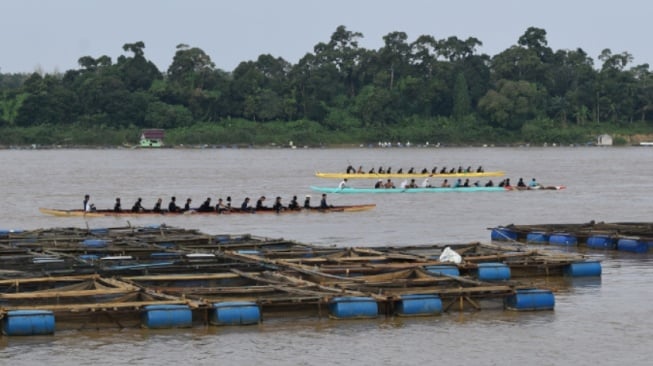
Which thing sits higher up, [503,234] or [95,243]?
[95,243]

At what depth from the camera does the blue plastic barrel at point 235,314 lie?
24.1 meters

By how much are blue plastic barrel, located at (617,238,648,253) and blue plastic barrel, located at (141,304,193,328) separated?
17218 millimetres

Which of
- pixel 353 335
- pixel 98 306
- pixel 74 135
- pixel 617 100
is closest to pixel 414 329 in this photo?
pixel 353 335

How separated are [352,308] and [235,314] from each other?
89.4 inches

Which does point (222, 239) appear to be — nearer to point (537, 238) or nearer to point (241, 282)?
point (537, 238)

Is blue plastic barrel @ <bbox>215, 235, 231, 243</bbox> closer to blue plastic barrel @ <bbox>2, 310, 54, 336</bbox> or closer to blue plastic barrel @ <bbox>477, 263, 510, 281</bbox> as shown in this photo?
blue plastic barrel @ <bbox>477, 263, 510, 281</bbox>

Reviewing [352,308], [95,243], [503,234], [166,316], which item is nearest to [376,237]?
[503,234]

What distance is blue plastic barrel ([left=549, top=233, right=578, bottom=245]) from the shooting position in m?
39.2

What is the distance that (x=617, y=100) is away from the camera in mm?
173000

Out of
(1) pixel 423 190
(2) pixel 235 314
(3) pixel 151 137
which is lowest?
(2) pixel 235 314

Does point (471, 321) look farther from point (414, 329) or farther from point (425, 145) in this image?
point (425, 145)

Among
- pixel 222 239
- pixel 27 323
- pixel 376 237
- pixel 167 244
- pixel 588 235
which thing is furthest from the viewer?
pixel 376 237

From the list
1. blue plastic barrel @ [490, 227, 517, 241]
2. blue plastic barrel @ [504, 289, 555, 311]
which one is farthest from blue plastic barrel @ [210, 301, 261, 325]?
blue plastic barrel @ [490, 227, 517, 241]

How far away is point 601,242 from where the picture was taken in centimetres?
3825
